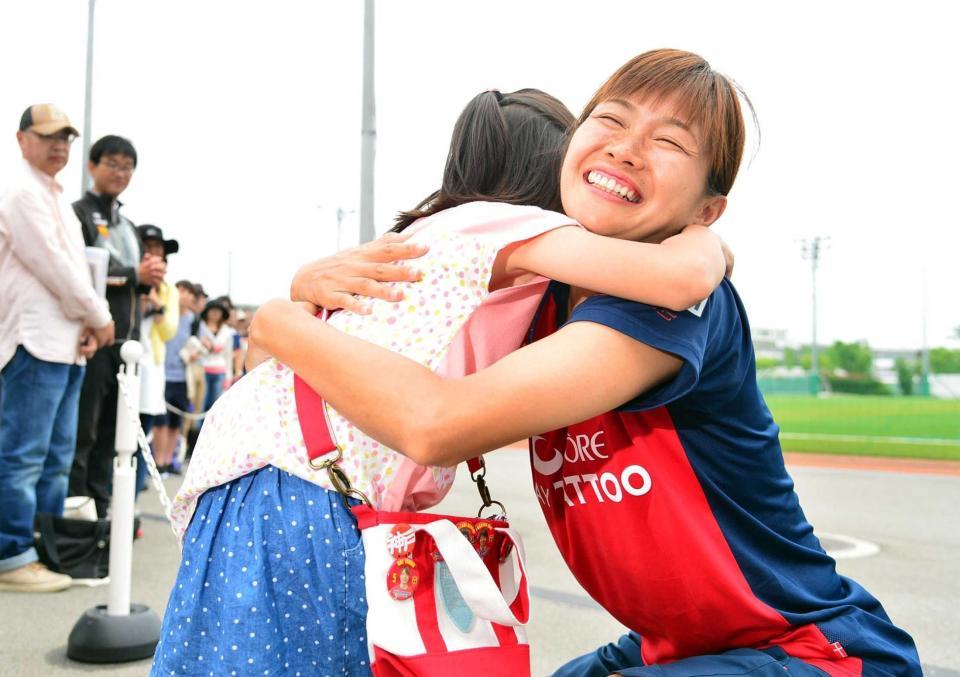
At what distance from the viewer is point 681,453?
5.28 ft

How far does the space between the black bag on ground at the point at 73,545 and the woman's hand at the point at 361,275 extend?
3426 mm

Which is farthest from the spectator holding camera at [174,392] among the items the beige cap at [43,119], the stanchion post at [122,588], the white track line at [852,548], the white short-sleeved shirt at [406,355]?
the white short-sleeved shirt at [406,355]

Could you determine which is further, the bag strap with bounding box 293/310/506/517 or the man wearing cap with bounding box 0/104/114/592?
the man wearing cap with bounding box 0/104/114/592

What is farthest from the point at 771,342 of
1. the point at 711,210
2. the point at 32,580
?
the point at 711,210

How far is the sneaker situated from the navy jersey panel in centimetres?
371

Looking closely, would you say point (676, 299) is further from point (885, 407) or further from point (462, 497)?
point (885, 407)

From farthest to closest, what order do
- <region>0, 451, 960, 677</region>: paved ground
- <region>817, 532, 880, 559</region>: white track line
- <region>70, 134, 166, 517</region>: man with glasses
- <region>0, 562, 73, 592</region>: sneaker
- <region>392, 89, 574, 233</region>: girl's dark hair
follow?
1. <region>817, 532, 880, 559</region>: white track line
2. <region>70, 134, 166, 517</region>: man with glasses
3. <region>0, 562, 73, 592</region>: sneaker
4. <region>0, 451, 960, 677</region>: paved ground
5. <region>392, 89, 574, 233</region>: girl's dark hair

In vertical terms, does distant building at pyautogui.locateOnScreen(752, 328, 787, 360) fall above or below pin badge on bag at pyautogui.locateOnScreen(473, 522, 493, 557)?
above

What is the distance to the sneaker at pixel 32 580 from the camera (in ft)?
14.0

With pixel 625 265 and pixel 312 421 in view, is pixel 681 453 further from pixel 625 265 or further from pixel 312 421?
pixel 312 421

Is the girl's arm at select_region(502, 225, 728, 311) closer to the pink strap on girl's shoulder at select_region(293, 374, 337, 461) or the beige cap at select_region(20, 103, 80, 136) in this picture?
the pink strap on girl's shoulder at select_region(293, 374, 337, 461)

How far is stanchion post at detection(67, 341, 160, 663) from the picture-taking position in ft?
10.9

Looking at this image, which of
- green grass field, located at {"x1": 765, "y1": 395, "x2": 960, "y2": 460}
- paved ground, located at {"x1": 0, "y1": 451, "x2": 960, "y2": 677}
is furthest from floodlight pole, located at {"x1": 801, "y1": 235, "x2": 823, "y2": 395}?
paved ground, located at {"x1": 0, "y1": 451, "x2": 960, "y2": 677}

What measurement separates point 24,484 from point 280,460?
3.45 metres
